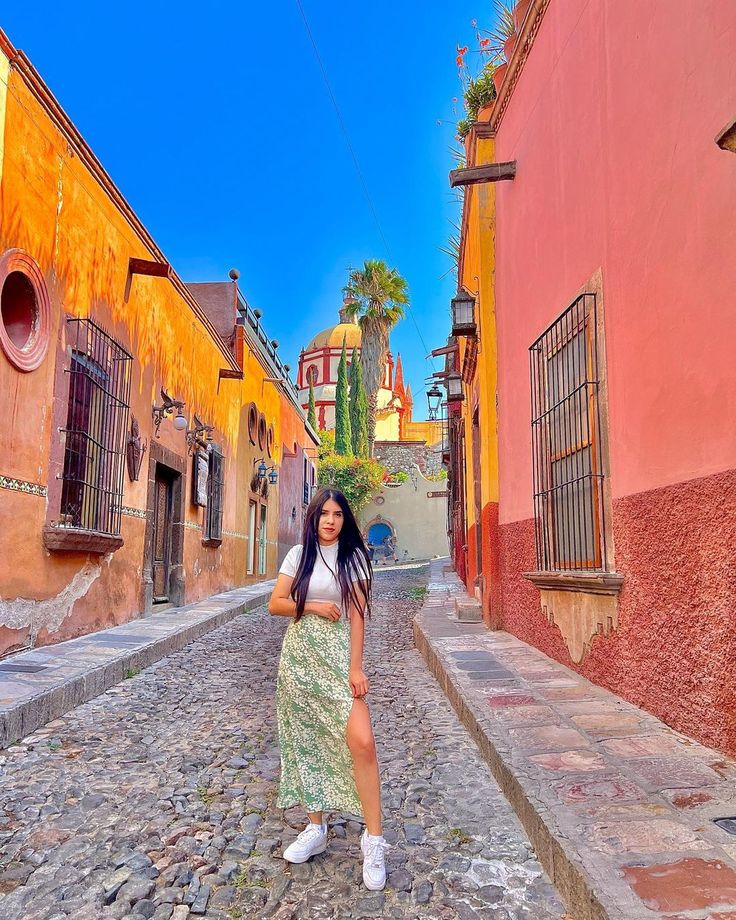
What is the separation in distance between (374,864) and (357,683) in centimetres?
59

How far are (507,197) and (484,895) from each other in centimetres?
700

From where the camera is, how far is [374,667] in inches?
262

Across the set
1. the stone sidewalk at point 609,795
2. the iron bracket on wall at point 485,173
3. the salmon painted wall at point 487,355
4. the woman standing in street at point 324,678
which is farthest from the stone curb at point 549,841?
the iron bracket on wall at point 485,173

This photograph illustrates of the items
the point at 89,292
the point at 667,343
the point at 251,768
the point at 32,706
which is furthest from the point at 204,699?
the point at 89,292

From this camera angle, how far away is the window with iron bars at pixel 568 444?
193 inches

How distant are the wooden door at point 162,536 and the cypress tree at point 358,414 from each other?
80.6 ft

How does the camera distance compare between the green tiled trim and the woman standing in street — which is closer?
the woman standing in street

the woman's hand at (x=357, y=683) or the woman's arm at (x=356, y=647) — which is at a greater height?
the woman's arm at (x=356, y=647)

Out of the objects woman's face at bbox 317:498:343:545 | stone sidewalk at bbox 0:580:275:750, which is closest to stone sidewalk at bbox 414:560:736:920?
woman's face at bbox 317:498:343:545

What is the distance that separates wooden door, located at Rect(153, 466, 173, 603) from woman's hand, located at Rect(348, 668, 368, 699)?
8331 mm

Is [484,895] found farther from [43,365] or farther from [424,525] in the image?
[424,525]

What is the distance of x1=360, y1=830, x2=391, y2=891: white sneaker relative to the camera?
239 centimetres

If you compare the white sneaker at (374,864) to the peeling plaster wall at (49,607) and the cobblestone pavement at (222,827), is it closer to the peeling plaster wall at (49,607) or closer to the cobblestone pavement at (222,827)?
the cobblestone pavement at (222,827)

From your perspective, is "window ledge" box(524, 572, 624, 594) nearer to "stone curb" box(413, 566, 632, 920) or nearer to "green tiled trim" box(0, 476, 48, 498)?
"stone curb" box(413, 566, 632, 920)
